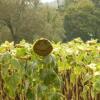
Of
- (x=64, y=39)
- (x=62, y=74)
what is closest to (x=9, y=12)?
(x=64, y=39)

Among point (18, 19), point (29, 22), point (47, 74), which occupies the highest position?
point (18, 19)

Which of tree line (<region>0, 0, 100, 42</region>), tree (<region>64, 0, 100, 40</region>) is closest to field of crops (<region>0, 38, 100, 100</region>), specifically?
tree line (<region>0, 0, 100, 42</region>)

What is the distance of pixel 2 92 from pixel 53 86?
0.52 m

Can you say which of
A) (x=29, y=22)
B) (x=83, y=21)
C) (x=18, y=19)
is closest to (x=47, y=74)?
(x=29, y=22)

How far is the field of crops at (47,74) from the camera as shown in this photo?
8.63ft

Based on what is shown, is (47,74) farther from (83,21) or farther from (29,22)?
(83,21)

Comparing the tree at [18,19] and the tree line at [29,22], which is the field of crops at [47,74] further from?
the tree at [18,19]

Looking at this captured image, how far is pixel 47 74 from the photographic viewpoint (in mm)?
2611

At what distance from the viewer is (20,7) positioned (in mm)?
39688

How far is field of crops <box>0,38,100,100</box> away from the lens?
2629 mm

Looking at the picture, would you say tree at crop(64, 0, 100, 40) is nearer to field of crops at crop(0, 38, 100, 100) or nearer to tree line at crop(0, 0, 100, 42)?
tree line at crop(0, 0, 100, 42)

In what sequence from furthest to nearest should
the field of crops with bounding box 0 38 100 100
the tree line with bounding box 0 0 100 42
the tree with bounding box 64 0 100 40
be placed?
the tree with bounding box 64 0 100 40, the tree line with bounding box 0 0 100 42, the field of crops with bounding box 0 38 100 100

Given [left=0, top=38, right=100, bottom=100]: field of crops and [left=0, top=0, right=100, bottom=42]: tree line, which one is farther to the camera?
[left=0, top=0, right=100, bottom=42]: tree line

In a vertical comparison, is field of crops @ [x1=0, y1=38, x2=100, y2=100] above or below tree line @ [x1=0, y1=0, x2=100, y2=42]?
below
